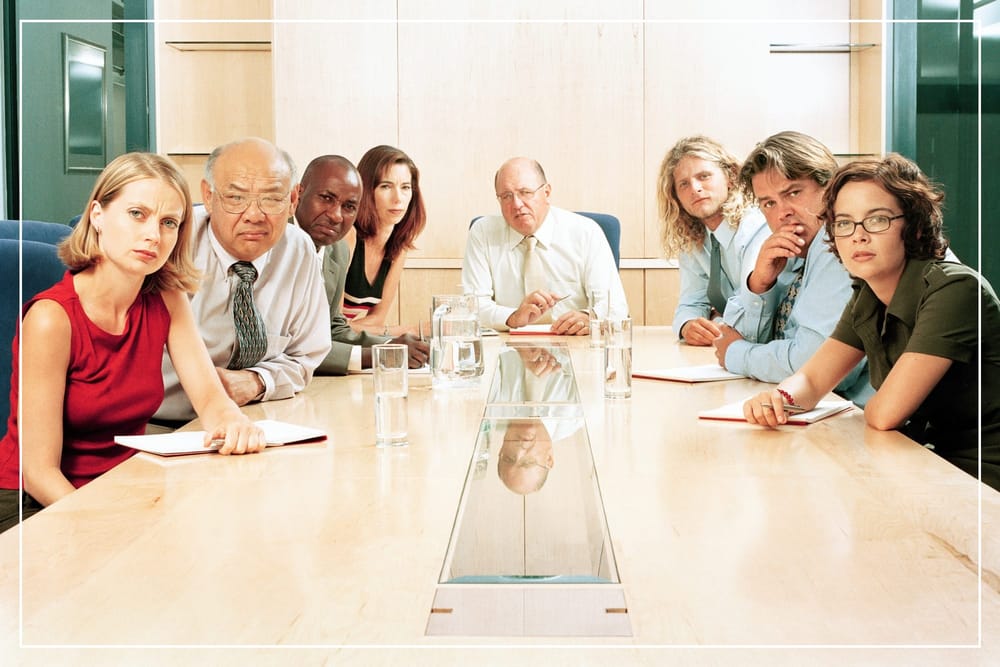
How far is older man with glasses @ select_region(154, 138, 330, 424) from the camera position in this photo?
6.87 ft

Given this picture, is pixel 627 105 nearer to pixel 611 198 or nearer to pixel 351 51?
pixel 611 198

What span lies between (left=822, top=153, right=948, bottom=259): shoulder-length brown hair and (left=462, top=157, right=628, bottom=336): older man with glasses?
145 cm

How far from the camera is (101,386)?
1.73 m

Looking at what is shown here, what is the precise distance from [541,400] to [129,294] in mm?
780

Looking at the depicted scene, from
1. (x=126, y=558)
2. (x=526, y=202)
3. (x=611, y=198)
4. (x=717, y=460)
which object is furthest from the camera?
(x=611, y=198)

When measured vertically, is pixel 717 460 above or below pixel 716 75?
below

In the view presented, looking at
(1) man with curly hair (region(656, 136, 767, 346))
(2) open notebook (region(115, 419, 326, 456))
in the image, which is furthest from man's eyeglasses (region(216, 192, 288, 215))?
(1) man with curly hair (region(656, 136, 767, 346))

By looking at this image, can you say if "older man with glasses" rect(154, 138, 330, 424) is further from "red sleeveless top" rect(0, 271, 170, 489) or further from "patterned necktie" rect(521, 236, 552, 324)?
"patterned necktie" rect(521, 236, 552, 324)

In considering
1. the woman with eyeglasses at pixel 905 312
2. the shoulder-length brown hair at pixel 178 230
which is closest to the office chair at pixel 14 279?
the shoulder-length brown hair at pixel 178 230

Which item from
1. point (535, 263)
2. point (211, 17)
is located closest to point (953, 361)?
point (535, 263)

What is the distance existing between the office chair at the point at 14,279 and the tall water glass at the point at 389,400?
31.1 inches

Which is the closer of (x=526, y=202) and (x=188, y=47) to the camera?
(x=188, y=47)

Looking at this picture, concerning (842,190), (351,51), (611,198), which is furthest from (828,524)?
(351,51)

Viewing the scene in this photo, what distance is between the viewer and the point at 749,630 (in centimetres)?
74
